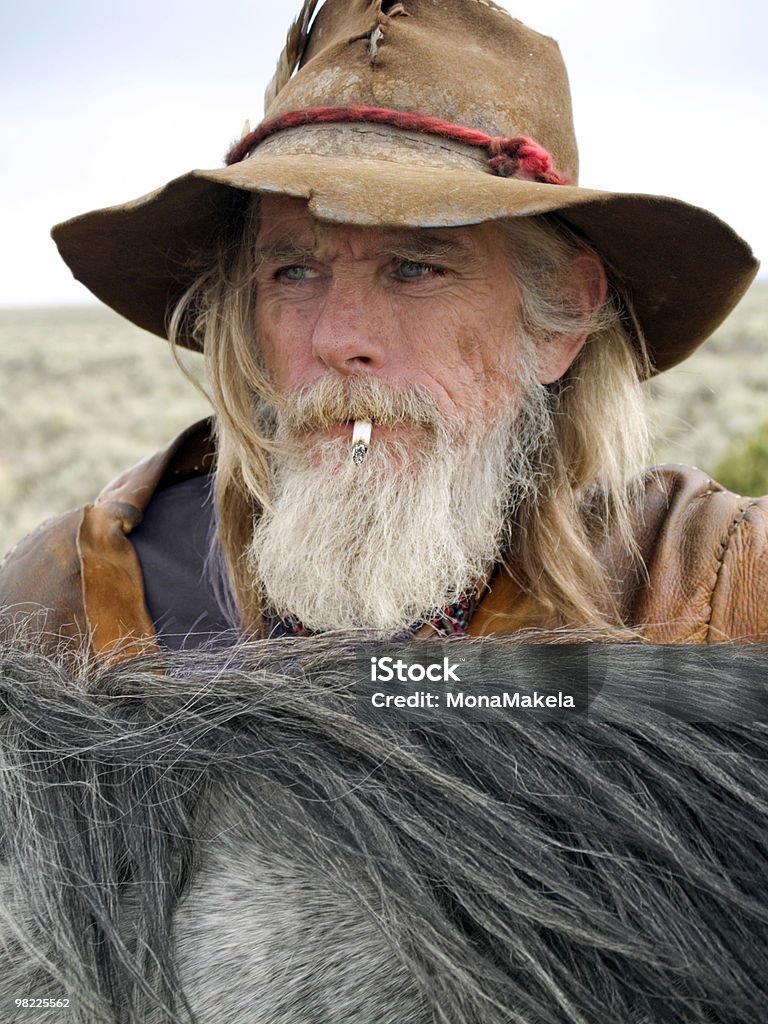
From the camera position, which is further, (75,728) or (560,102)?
(560,102)

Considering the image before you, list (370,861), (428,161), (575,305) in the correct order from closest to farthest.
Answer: (370,861) < (428,161) < (575,305)

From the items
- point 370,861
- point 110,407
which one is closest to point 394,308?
point 370,861

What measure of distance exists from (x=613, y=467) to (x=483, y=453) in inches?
11.7

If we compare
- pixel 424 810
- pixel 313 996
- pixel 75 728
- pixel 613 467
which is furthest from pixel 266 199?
pixel 313 996

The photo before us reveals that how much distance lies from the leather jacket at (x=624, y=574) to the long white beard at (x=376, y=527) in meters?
0.17

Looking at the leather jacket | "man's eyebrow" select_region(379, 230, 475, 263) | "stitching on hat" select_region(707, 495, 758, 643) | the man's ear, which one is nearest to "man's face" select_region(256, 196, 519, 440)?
"man's eyebrow" select_region(379, 230, 475, 263)

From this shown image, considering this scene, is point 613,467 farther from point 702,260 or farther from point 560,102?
point 560,102

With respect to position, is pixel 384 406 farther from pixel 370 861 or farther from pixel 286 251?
pixel 370 861

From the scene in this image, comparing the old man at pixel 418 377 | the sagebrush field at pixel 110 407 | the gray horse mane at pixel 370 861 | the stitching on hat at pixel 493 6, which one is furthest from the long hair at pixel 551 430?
the sagebrush field at pixel 110 407

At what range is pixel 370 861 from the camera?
0.98 m

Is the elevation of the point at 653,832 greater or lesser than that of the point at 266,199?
lesser

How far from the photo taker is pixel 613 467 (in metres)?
2.15

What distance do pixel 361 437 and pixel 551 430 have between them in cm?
53

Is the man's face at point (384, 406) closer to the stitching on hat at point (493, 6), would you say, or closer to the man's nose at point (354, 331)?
the man's nose at point (354, 331)
